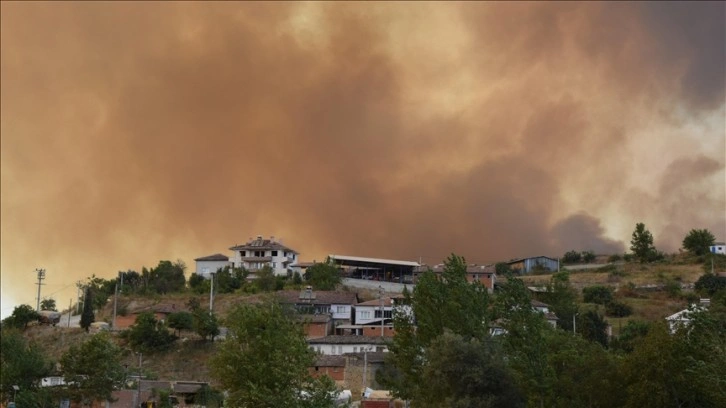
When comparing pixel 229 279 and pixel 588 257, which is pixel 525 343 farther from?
pixel 588 257

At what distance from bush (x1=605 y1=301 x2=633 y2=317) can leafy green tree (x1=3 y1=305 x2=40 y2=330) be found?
2740 inches

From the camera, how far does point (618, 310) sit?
9038 cm

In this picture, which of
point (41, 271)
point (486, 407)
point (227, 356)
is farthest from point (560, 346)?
point (41, 271)

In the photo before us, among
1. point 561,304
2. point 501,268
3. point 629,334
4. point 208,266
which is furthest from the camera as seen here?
point 208,266

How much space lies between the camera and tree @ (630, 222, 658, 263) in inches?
4621

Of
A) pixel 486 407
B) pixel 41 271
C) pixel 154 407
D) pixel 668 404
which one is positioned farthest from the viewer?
pixel 41 271

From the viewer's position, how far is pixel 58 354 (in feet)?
295

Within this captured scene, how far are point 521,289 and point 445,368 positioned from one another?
8.05 m

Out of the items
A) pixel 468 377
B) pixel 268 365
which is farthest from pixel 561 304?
pixel 468 377

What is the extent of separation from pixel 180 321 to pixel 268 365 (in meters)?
40.7

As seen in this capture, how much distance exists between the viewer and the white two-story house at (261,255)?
12075cm

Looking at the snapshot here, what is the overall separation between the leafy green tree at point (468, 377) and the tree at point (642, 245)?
81447 mm

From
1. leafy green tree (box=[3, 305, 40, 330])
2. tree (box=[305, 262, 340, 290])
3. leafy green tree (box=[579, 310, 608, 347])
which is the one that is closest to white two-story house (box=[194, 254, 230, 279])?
tree (box=[305, 262, 340, 290])

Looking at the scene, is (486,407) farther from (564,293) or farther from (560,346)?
(564,293)
